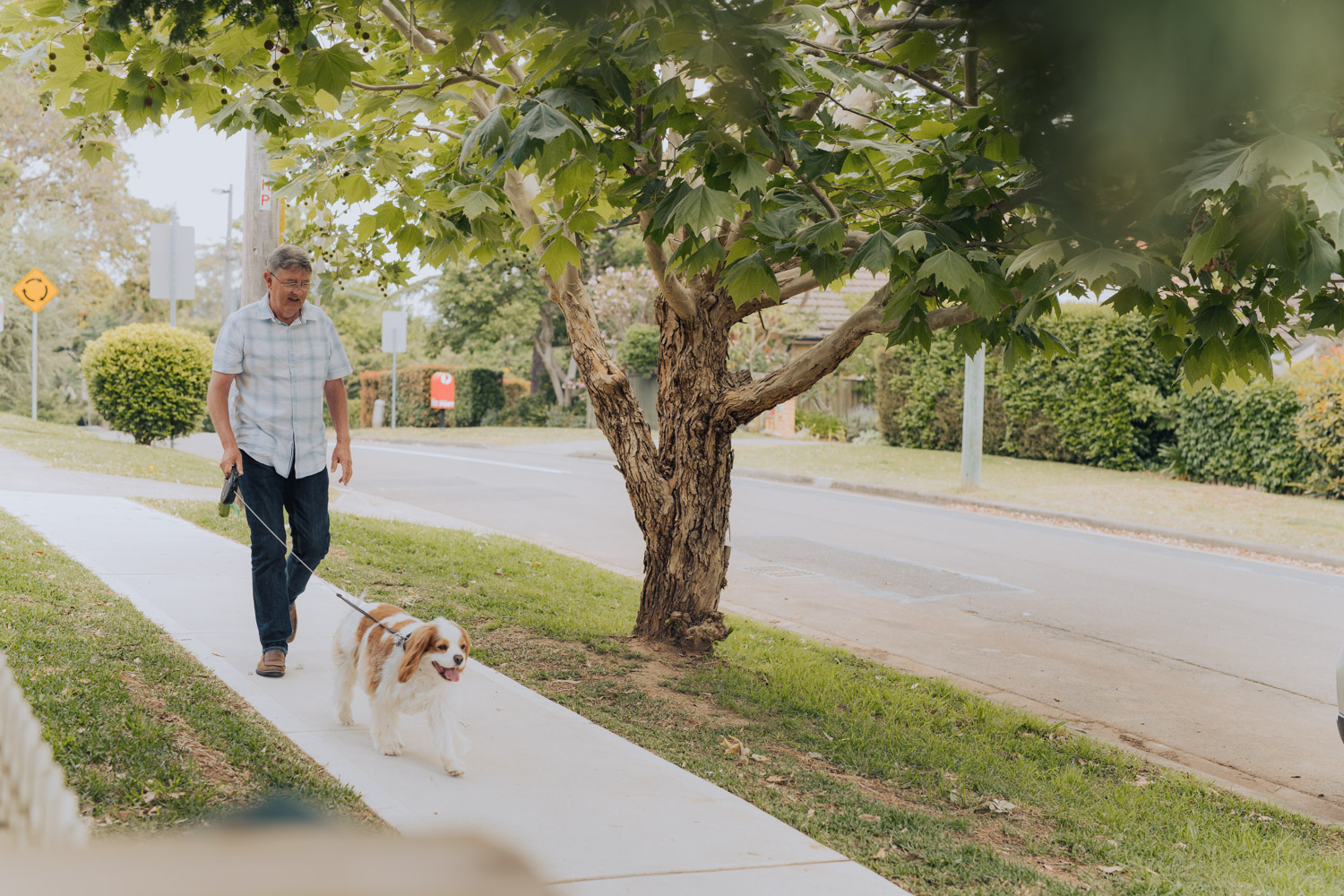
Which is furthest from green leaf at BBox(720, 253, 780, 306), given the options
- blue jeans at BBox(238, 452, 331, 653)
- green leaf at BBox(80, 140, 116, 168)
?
green leaf at BBox(80, 140, 116, 168)

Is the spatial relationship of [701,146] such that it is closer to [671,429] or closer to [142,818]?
[142,818]

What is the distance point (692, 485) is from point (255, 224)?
590 centimetres

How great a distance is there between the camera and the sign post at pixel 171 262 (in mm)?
20250

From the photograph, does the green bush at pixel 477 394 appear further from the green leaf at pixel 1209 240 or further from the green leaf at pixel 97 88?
the green leaf at pixel 1209 240

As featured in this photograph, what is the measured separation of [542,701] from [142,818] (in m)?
2.29

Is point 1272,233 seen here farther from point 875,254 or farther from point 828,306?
point 828,306

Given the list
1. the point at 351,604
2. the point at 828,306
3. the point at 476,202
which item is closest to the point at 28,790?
the point at 476,202

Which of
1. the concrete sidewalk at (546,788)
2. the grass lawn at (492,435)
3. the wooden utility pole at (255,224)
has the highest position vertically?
the wooden utility pole at (255,224)

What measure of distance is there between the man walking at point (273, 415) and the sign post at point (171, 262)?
A: 16.0 meters

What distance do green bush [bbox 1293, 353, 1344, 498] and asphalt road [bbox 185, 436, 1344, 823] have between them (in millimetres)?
5298

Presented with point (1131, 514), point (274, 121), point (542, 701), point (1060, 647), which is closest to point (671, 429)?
point (542, 701)

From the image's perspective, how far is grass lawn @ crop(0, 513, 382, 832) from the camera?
374 cm

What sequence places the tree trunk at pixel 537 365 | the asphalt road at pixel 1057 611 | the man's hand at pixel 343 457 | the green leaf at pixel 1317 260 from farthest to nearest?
the tree trunk at pixel 537 365 → the asphalt road at pixel 1057 611 → the man's hand at pixel 343 457 → the green leaf at pixel 1317 260

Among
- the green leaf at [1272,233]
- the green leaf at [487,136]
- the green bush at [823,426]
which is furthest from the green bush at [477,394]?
the green leaf at [1272,233]
